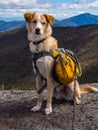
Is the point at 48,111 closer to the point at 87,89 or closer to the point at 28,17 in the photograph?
the point at 87,89

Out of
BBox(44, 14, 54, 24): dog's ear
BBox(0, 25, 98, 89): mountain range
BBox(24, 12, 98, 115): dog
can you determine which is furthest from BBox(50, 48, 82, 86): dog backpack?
BBox(0, 25, 98, 89): mountain range

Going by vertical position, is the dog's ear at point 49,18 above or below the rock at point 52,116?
above

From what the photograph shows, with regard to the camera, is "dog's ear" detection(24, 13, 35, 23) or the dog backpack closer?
"dog's ear" detection(24, 13, 35, 23)

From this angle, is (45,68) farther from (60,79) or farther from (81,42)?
(81,42)

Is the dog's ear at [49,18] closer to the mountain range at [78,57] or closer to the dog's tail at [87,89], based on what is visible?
the dog's tail at [87,89]

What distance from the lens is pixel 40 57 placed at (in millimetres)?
7383

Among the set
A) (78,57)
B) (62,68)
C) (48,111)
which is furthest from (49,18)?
(78,57)

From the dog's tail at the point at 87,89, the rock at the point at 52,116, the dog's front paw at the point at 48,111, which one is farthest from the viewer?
the dog's tail at the point at 87,89

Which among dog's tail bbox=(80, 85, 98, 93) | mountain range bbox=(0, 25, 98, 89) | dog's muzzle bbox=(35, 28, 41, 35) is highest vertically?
dog's muzzle bbox=(35, 28, 41, 35)

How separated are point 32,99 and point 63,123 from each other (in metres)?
1.87

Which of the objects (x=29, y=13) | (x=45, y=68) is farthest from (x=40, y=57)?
(x=29, y=13)

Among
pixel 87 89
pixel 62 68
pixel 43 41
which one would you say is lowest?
pixel 87 89

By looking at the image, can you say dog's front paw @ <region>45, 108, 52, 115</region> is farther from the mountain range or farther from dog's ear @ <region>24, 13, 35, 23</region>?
the mountain range

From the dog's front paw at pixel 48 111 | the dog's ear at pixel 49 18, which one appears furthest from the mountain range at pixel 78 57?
the dog's ear at pixel 49 18
